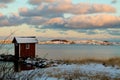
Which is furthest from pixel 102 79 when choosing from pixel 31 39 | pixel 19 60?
pixel 31 39

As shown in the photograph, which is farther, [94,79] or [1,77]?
[94,79]

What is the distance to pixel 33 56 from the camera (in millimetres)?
40719

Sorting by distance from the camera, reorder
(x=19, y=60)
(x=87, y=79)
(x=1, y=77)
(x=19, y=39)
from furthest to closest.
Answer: (x=19, y=39) → (x=19, y=60) → (x=87, y=79) → (x=1, y=77)

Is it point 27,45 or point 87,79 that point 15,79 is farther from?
point 27,45

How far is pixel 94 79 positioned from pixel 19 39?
30.2 metres

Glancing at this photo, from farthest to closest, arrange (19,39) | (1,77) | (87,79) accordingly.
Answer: (19,39) < (87,79) < (1,77)

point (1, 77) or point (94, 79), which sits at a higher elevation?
point (1, 77)

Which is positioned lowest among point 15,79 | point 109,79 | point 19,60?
point 19,60

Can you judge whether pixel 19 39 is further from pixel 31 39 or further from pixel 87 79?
pixel 87 79

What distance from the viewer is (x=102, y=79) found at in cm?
1375

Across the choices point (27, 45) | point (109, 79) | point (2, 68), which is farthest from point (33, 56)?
point (2, 68)

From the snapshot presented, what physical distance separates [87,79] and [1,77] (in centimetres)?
975

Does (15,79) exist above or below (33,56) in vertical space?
above

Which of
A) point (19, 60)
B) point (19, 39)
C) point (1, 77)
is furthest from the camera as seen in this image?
point (19, 39)
